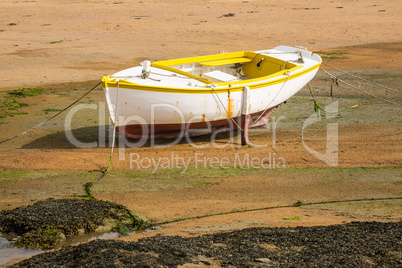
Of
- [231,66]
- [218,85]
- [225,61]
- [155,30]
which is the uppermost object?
[155,30]

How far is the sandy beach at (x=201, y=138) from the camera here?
7668mm

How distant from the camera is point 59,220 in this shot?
21.7ft

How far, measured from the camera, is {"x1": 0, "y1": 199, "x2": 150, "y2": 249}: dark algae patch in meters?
6.37

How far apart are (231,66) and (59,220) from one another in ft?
22.7

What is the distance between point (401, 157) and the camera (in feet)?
31.3

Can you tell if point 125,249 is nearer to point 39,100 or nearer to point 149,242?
point 149,242
